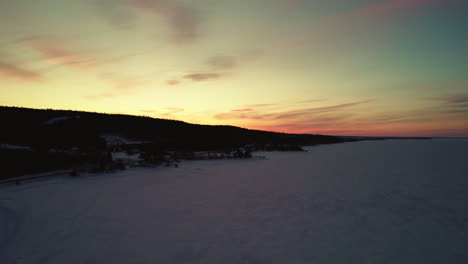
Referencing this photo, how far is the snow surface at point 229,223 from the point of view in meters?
6.83

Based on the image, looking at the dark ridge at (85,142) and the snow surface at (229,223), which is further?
Answer: the dark ridge at (85,142)

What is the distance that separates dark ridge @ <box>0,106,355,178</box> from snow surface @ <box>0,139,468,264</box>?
6356 mm

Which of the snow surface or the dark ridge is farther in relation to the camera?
the dark ridge

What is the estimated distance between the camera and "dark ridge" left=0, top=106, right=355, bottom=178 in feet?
66.7

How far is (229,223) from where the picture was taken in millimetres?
9305

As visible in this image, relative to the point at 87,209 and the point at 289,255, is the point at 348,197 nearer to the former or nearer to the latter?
the point at 289,255

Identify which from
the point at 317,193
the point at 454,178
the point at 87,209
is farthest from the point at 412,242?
the point at 454,178

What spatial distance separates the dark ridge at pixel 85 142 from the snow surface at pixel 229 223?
636 cm

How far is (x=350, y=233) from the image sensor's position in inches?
332

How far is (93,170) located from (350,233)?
65.8 feet

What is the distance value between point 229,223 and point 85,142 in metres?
34.1

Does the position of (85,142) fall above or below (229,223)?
above

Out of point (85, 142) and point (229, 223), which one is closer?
point (229, 223)

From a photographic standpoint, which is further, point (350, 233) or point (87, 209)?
point (87, 209)
